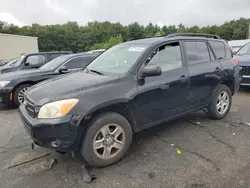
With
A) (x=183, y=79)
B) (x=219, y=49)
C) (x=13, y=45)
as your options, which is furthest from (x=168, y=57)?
(x=13, y=45)

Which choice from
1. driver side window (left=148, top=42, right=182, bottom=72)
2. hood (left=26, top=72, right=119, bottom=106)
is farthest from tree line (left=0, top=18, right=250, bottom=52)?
hood (left=26, top=72, right=119, bottom=106)

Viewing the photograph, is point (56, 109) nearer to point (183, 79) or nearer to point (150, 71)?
point (150, 71)

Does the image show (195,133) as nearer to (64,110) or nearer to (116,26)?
(64,110)

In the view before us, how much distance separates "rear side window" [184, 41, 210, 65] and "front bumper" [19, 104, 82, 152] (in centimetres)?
235

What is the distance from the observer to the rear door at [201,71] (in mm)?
3771

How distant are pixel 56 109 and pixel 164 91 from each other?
5.37 feet

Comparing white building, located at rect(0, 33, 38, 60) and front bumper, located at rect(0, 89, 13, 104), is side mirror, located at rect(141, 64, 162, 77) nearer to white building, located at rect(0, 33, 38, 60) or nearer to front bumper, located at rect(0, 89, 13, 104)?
front bumper, located at rect(0, 89, 13, 104)

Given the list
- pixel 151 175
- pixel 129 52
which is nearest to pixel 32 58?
pixel 129 52

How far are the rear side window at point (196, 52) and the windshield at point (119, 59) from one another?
0.91m

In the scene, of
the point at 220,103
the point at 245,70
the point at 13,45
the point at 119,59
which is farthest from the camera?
the point at 13,45

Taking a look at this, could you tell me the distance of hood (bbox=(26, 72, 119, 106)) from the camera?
8.64 feet

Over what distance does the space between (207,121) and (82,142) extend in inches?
112

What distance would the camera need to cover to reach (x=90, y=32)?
63.3 metres

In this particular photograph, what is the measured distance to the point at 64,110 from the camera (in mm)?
2490
